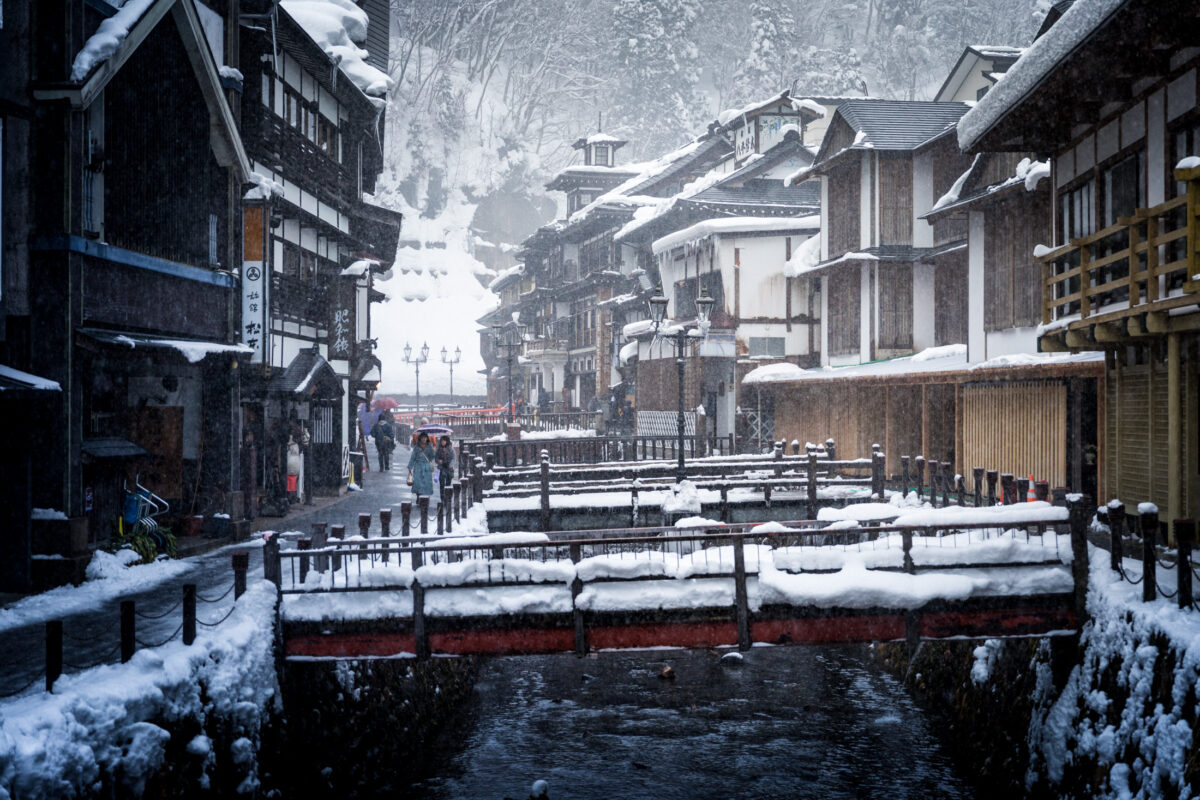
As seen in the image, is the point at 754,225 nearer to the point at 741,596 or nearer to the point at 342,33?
the point at 342,33

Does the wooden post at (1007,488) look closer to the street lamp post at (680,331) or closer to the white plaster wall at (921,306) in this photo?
the street lamp post at (680,331)

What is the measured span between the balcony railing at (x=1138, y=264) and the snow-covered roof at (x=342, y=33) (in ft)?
58.7

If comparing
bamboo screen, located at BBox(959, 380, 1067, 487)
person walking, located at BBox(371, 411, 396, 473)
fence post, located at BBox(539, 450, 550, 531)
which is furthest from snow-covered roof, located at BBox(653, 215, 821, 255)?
fence post, located at BBox(539, 450, 550, 531)

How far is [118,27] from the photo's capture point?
14.3 metres

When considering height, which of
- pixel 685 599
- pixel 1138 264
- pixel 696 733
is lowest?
pixel 696 733

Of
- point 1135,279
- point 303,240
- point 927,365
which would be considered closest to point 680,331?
point 927,365

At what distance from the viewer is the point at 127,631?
336 inches

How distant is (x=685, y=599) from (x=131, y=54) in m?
12.4

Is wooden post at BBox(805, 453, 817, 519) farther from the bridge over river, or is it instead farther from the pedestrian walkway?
the pedestrian walkway

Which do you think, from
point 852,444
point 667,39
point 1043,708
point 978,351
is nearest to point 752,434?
point 852,444

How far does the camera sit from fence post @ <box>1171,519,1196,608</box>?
8.91 meters

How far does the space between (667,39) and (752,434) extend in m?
81.9

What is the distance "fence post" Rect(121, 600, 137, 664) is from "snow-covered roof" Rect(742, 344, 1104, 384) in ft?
52.3

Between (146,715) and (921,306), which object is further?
(921,306)
